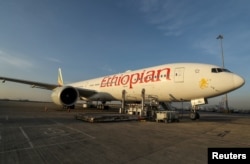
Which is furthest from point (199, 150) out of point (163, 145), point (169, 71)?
point (169, 71)

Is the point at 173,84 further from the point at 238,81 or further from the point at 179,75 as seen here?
the point at 238,81

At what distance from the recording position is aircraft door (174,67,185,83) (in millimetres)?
14919

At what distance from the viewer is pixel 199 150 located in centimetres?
588

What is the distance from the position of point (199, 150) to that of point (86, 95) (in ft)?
72.5

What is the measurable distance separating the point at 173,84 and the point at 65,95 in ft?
38.1

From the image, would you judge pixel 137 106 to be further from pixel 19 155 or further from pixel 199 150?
pixel 19 155

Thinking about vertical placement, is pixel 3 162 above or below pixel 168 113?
below

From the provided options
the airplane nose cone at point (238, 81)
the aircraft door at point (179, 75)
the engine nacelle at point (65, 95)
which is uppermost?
the aircraft door at point (179, 75)

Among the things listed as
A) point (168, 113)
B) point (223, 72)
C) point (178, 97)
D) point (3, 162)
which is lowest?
point (3, 162)

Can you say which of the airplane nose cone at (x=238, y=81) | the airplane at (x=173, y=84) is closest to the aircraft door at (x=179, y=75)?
the airplane at (x=173, y=84)

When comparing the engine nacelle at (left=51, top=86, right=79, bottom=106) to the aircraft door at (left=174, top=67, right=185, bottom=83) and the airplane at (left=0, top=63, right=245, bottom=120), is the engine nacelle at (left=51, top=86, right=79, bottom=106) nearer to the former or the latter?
the airplane at (left=0, top=63, right=245, bottom=120)

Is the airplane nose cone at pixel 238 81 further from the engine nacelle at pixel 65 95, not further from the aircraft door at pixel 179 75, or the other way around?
the engine nacelle at pixel 65 95

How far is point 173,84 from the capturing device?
1525 cm

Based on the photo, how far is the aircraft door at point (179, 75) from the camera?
14.9 meters
